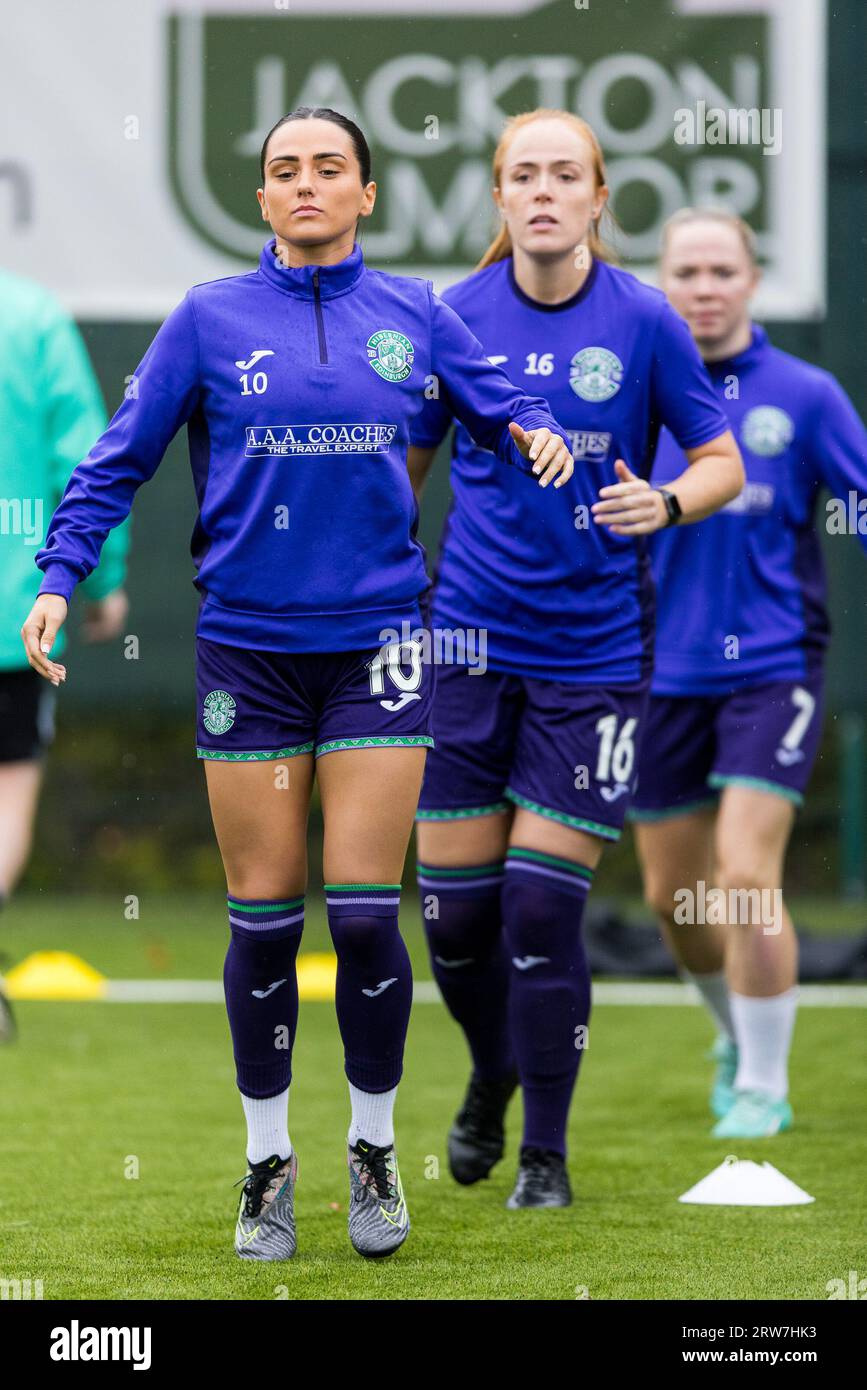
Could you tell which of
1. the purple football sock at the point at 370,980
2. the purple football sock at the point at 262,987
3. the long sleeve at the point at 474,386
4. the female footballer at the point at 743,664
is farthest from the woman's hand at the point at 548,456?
the female footballer at the point at 743,664

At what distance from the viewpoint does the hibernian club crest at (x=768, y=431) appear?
5.63 metres

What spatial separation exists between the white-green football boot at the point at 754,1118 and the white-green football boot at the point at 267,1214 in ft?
5.57

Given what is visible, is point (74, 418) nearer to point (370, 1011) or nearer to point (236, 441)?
point (236, 441)

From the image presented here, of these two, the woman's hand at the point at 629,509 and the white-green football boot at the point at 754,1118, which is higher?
the woman's hand at the point at 629,509

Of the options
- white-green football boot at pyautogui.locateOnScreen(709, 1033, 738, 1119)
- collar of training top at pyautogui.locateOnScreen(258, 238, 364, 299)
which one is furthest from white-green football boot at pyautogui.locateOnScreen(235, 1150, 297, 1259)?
white-green football boot at pyautogui.locateOnScreen(709, 1033, 738, 1119)

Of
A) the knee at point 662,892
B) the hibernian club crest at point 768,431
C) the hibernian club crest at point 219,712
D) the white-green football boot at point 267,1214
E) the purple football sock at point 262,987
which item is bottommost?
the white-green football boot at point 267,1214

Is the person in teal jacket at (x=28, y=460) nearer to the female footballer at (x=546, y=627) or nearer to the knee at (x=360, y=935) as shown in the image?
the female footballer at (x=546, y=627)

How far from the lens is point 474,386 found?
3984 millimetres

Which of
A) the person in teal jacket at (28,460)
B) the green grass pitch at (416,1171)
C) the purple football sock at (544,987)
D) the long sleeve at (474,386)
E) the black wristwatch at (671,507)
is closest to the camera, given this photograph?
the green grass pitch at (416,1171)

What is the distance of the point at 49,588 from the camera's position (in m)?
3.69

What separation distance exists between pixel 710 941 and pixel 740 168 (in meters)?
4.28

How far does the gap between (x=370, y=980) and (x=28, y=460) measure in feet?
7.32

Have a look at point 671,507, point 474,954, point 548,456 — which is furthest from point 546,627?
point 548,456
